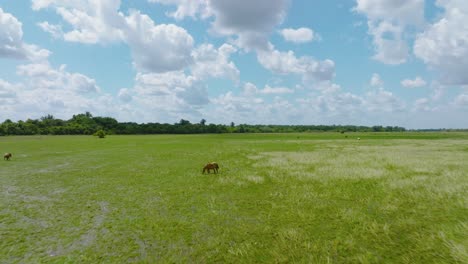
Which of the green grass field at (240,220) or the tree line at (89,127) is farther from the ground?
the tree line at (89,127)

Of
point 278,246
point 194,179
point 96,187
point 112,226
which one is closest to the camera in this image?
point 278,246

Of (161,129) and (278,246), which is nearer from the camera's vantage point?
(278,246)

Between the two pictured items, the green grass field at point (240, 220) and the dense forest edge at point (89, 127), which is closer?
the green grass field at point (240, 220)

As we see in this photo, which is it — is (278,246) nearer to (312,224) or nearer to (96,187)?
(312,224)

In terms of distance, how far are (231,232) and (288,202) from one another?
15.3 ft

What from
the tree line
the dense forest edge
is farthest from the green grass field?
the tree line

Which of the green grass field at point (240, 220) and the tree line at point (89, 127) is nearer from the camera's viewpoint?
the green grass field at point (240, 220)

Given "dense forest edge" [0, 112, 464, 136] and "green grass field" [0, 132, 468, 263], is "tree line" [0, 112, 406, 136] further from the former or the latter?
"green grass field" [0, 132, 468, 263]

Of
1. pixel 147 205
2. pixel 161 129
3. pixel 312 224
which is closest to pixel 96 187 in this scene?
pixel 147 205

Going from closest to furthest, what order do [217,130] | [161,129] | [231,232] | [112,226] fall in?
[231,232] → [112,226] → [161,129] → [217,130]

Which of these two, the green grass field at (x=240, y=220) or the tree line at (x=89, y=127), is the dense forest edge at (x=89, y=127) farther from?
the green grass field at (x=240, y=220)

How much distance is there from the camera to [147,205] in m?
13.1

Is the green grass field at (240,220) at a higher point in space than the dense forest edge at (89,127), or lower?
lower

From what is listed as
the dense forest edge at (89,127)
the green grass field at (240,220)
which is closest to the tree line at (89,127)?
the dense forest edge at (89,127)
